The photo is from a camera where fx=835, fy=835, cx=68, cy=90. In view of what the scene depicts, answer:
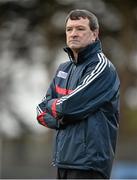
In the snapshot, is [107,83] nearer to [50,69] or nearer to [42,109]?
[42,109]

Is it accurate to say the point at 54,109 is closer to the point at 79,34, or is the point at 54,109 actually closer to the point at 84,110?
the point at 84,110

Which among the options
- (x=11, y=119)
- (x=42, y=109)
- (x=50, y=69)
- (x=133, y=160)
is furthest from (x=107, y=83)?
(x=11, y=119)

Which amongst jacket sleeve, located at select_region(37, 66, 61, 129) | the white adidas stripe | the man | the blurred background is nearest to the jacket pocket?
the man

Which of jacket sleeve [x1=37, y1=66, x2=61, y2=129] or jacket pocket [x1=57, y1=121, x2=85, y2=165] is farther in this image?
jacket sleeve [x1=37, y1=66, x2=61, y2=129]

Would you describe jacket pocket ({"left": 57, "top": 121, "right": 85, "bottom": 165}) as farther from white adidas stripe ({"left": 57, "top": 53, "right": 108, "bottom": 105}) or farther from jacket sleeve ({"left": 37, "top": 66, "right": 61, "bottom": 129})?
white adidas stripe ({"left": 57, "top": 53, "right": 108, "bottom": 105})

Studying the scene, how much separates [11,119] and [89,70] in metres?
21.4

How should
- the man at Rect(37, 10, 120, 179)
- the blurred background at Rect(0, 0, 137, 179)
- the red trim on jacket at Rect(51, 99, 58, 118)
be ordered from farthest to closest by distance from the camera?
the blurred background at Rect(0, 0, 137, 179) < the red trim on jacket at Rect(51, 99, 58, 118) < the man at Rect(37, 10, 120, 179)

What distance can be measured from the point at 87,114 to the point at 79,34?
2.05ft

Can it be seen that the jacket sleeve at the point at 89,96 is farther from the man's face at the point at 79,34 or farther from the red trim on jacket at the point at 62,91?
the man's face at the point at 79,34

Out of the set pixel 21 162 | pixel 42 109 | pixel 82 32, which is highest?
pixel 82 32

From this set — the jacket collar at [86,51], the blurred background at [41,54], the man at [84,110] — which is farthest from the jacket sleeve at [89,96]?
the blurred background at [41,54]

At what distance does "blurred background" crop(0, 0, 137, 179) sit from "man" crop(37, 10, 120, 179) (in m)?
14.0

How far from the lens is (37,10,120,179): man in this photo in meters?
6.21

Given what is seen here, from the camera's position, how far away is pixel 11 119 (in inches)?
1088
